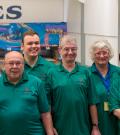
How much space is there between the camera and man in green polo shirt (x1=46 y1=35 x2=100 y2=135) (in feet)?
9.10

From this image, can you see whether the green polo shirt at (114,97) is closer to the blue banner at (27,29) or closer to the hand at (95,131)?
the hand at (95,131)

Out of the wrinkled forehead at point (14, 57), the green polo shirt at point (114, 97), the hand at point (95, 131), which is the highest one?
the wrinkled forehead at point (14, 57)

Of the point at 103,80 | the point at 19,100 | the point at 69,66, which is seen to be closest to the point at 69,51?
the point at 69,66

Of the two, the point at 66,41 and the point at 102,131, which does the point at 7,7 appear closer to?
the point at 66,41

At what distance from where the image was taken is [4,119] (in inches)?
100.0

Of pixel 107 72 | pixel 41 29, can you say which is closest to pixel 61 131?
pixel 107 72

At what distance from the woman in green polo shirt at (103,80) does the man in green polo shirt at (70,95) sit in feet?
0.23

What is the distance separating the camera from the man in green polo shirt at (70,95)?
2773 mm

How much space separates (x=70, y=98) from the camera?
2.76 meters

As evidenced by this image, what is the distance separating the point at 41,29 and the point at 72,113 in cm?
219

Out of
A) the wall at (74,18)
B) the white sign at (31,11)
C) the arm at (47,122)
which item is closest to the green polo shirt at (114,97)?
the arm at (47,122)

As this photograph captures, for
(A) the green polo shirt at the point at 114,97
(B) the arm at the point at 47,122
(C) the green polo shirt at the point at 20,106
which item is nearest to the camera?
(C) the green polo shirt at the point at 20,106

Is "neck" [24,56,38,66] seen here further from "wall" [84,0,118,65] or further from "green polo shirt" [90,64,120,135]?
"wall" [84,0,118,65]

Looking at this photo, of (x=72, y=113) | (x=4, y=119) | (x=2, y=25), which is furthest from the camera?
(x=2, y=25)
